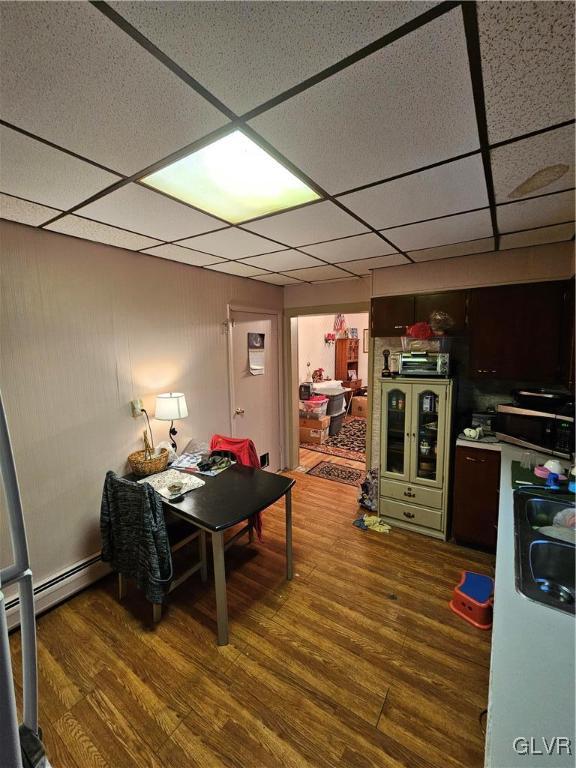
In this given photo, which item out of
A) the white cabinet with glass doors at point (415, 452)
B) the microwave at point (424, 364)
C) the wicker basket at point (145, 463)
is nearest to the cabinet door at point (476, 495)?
the white cabinet with glass doors at point (415, 452)

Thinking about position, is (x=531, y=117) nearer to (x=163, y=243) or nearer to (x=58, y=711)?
(x=163, y=243)

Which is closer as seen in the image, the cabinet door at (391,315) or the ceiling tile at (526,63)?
the ceiling tile at (526,63)

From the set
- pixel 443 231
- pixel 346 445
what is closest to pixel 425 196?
pixel 443 231

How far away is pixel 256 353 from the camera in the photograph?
3787mm

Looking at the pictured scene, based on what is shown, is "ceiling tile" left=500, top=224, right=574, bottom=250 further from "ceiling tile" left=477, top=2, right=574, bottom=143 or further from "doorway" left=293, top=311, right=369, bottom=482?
"doorway" left=293, top=311, right=369, bottom=482

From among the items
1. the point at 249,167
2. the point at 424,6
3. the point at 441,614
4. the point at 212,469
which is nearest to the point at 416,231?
the point at 249,167

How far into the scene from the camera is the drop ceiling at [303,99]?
720 mm

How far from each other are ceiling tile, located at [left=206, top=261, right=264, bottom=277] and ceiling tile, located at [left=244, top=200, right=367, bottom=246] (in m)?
0.81

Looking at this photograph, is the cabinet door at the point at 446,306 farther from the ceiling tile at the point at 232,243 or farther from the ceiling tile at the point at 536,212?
the ceiling tile at the point at 232,243

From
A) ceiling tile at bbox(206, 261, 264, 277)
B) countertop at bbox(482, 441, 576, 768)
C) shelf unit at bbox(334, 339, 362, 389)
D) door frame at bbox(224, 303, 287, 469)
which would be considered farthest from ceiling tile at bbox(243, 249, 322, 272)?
shelf unit at bbox(334, 339, 362, 389)

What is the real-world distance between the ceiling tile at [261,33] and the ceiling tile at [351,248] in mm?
1401

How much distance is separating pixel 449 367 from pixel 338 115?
229 centimetres

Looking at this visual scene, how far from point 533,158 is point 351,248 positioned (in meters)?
1.30

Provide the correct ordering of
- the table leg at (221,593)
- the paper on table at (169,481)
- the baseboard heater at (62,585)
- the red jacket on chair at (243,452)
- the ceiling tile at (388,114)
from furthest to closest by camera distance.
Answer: the red jacket on chair at (243,452), the paper on table at (169,481), the baseboard heater at (62,585), the table leg at (221,593), the ceiling tile at (388,114)
